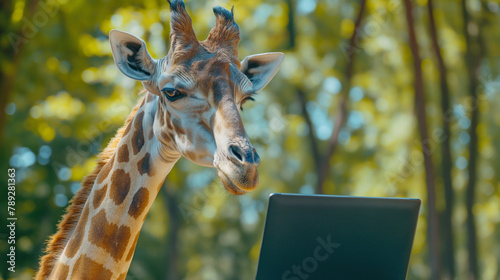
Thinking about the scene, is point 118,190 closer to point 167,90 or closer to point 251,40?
point 167,90

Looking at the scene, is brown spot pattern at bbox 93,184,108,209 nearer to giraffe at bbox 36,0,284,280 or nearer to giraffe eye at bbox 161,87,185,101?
giraffe at bbox 36,0,284,280

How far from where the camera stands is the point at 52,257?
3.20 m

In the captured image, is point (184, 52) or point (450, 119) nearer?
point (184, 52)

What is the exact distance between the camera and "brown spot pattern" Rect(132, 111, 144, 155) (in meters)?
3.12

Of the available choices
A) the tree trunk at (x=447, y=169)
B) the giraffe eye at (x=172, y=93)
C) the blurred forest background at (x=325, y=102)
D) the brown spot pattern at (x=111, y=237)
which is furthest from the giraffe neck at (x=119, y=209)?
the tree trunk at (x=447, y=169)

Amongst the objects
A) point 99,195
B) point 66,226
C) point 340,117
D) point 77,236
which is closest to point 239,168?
point 99,195

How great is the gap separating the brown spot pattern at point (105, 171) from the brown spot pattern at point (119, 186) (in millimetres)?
111

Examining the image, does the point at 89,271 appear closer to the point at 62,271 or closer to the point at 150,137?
the point at 62,271

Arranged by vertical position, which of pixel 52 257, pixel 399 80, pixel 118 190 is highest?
pixel 399 80

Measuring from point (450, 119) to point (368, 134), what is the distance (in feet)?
11.3

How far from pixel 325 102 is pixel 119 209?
1229 centimetres

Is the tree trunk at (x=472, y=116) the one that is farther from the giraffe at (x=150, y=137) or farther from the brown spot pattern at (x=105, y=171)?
the brown spot pattern at (x=105, y=171)

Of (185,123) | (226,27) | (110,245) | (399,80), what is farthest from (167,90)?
(399,80)

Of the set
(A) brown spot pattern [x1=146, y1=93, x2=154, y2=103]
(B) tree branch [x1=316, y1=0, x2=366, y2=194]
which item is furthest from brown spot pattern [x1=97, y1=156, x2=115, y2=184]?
(B) tree branch [x1=316, y1=0, x2=366, y2=194]
